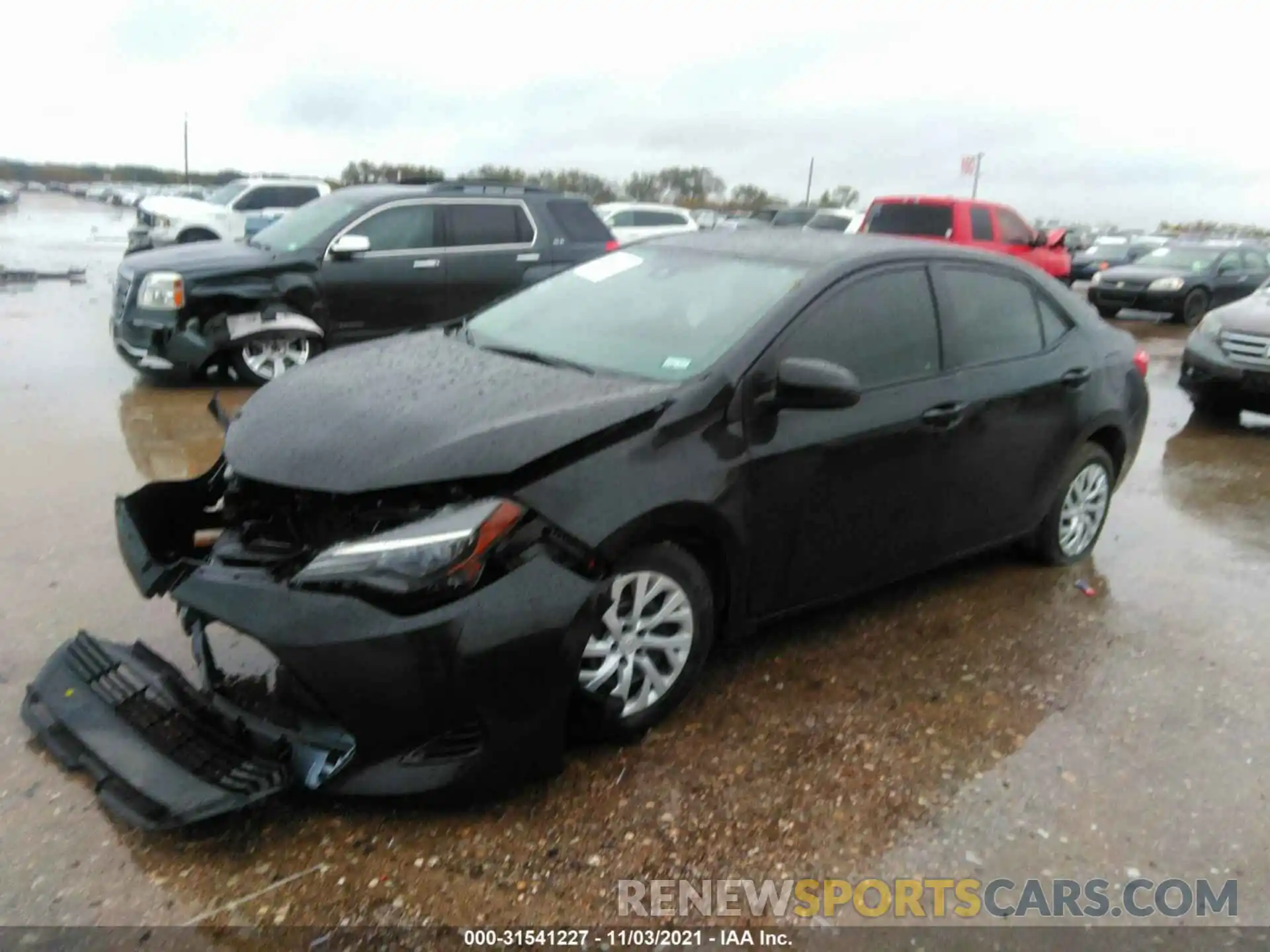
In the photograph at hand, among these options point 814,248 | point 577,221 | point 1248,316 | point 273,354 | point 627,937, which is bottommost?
point 627,937

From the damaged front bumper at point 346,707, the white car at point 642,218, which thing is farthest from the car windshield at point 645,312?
the white car at point 642,218

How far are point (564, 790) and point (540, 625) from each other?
1.99 feet

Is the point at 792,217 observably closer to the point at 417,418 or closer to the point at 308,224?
the point at 308,224

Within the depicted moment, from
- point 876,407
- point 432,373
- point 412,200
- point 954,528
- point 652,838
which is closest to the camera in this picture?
point 652,838

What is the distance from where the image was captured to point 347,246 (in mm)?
8359

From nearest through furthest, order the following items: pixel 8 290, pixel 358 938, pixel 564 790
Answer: pixel 358 938
pixel 564 790
pixel 8 290

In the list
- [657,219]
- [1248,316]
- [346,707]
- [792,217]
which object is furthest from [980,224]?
[346,707]

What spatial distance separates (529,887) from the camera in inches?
104

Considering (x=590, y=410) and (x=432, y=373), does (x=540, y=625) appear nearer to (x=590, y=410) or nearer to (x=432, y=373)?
(x=590, y=410)

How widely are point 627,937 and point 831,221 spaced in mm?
22944

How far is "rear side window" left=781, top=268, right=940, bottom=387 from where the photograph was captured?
144 inches

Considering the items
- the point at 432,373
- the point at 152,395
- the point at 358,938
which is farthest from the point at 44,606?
the point at 152,395

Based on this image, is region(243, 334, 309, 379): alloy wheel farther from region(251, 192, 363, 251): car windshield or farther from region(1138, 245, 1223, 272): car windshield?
region(1138, 245, 1223, 272): car windshield

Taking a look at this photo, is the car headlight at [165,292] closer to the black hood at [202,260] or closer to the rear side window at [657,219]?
the black hood at [202,260]
